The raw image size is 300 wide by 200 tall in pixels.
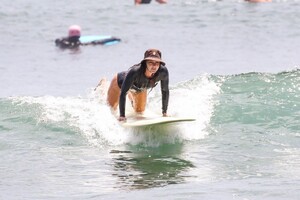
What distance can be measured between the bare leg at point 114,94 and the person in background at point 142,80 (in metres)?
0.07

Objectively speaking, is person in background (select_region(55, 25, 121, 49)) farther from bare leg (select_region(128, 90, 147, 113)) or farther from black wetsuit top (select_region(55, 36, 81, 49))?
bare leg (select_region(128, 90, 147, 113))

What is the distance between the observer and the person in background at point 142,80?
1184 centimetres

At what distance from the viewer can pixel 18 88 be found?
759 inches

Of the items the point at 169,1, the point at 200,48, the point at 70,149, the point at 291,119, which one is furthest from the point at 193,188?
the point at 169,1

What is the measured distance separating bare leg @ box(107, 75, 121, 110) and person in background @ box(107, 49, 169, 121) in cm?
7

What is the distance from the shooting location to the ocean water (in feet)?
32.1

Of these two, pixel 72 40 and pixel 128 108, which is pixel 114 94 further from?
pixel 72 40

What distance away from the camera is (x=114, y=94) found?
13375 millimetres

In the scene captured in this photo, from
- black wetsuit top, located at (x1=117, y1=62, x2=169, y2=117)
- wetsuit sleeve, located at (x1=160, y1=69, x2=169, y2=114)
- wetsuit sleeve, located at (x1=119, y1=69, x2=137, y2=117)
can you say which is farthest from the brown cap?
wetsuit sleeve, located at (x1=160, y1=69, x2=169, y2=114)

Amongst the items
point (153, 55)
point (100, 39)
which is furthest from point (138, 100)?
point (100, 39)

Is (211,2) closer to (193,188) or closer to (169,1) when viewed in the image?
(169,1)

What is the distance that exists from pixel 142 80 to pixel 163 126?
78 cm

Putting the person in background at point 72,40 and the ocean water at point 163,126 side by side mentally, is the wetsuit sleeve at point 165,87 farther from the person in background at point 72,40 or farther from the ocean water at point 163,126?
the person in background at point 72,40

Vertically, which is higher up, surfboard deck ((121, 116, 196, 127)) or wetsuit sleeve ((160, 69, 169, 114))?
wetsuit sleeve ((160, 69, 169, 114))
